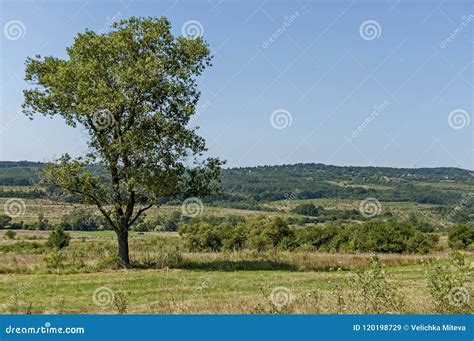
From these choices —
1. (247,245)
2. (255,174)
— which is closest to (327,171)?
(255,174)

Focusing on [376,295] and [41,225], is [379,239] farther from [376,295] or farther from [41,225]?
[41,225]

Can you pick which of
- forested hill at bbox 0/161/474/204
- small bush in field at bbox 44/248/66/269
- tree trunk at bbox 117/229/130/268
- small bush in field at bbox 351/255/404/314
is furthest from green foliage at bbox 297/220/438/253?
forested hill at bbox 0/161/474/204

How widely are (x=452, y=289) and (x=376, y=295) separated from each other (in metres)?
1.42

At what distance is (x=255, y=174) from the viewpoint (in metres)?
176

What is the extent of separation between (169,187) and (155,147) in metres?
2.04

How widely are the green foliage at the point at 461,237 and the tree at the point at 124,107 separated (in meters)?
25.1

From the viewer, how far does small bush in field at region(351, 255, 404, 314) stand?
9.65m

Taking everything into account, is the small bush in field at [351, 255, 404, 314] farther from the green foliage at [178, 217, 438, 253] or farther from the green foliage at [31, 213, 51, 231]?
the green foliage at [31, 213, 51, 231]

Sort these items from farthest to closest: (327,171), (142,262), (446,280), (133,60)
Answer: (327,171) < (142,262) < (133,60) < (446,280)

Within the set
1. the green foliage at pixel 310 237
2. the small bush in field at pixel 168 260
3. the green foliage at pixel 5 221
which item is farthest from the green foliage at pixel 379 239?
the green foliage at pixel 5 221

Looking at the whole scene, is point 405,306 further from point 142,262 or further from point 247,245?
point 247,245

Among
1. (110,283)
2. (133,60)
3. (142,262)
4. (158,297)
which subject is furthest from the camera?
(142,262)

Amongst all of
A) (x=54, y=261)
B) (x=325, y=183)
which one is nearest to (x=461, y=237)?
(x=54, y=261)

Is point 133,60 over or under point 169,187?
over
